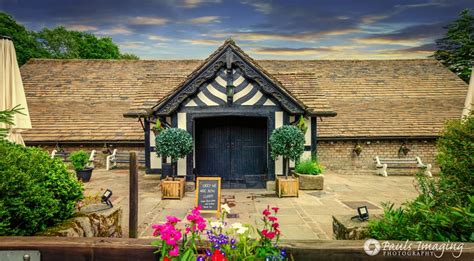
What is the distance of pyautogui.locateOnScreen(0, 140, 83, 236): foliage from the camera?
2.76m

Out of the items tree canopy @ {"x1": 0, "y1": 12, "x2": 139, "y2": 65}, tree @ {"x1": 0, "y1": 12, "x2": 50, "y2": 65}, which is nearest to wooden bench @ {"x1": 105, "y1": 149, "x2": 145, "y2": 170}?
tree @ {"x1": 0, "y1": 12, "x2": 50, "y2": 65}

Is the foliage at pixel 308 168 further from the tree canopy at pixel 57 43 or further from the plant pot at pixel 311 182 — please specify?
the tree canopy at pixel 57 43

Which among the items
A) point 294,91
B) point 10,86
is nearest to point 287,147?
point 294,91

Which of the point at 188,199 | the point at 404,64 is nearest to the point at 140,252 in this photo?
the point at 188,199

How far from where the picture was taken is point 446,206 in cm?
284

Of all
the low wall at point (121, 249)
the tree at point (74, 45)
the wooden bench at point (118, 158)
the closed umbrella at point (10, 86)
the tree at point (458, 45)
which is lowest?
the low wall at point (121, 249)

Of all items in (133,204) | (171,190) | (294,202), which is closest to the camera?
(133,204)

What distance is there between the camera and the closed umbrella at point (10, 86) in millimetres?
5711

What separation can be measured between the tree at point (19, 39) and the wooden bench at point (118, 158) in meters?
15.8

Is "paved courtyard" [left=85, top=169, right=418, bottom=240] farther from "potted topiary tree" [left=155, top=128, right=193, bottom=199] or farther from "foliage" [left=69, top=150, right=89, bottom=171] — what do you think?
"foliage" [left=69, top=150, right=89, bottom=171]

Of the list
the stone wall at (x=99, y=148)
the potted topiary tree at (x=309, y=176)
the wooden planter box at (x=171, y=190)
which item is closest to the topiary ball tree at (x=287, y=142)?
the potted topiary tree at (x=309, y=176)

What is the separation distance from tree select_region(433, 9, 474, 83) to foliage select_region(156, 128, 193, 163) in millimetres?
24679

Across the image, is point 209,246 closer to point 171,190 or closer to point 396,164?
point 171,190

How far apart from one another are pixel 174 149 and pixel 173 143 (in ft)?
0.58
